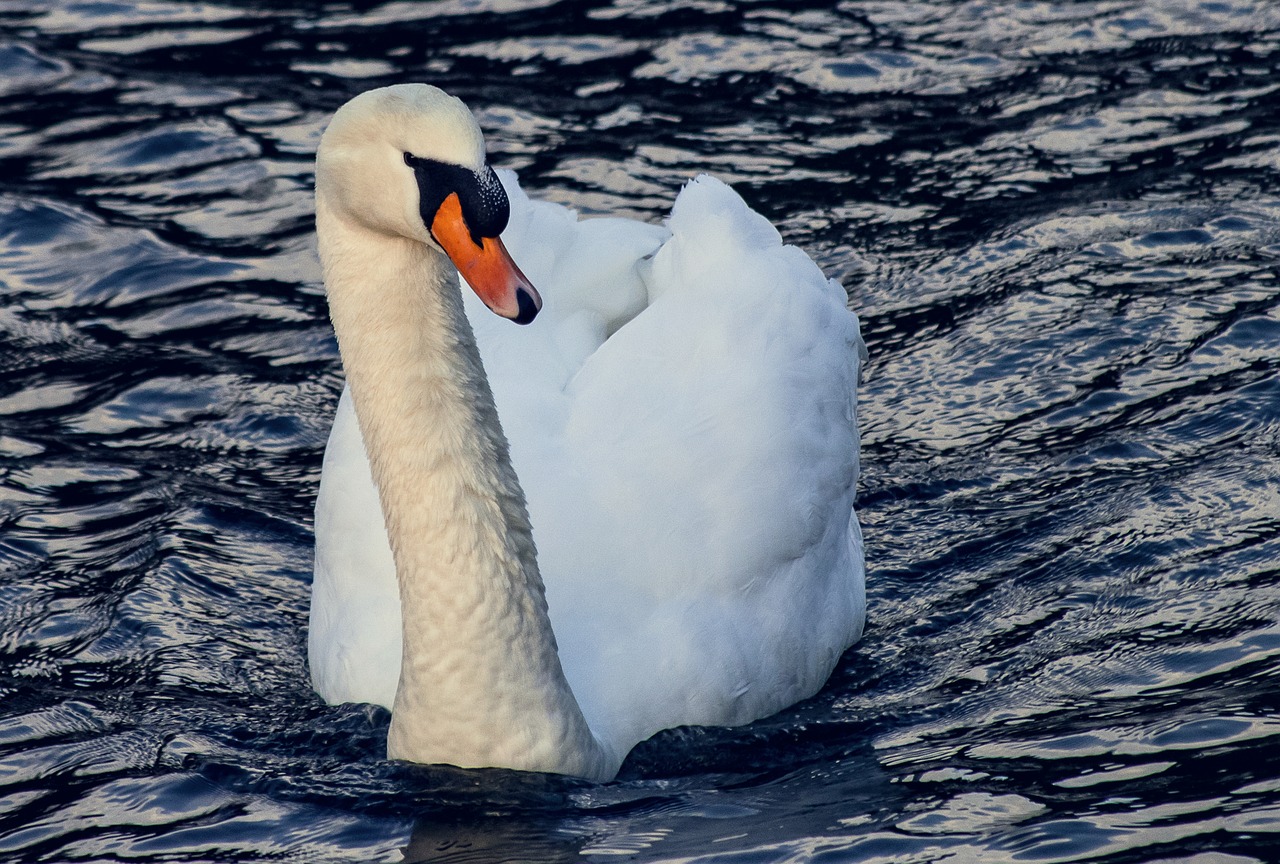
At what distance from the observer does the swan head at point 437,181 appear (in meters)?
4.89

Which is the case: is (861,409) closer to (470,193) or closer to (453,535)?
(453,535)

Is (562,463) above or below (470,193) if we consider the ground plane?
below

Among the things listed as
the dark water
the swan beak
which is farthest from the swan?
A: the dark water

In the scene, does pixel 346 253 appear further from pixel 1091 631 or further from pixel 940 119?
pixel 940 119

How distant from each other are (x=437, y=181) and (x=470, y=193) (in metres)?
0.11

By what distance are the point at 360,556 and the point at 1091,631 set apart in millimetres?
2411

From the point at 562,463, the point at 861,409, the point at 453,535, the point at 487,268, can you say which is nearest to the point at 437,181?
the point at 487,268

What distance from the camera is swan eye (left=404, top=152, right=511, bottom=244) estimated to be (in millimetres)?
4891

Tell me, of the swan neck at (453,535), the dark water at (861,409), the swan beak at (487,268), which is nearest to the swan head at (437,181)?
the swan beak at (487,268)

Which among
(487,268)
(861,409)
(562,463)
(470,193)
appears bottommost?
(861,409)

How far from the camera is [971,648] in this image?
6590 mm

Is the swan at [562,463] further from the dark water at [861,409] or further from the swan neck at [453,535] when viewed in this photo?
the dark water at [861,409]

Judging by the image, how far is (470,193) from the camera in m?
4.89

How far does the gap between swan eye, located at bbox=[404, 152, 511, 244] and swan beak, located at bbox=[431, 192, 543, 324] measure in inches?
0.7
